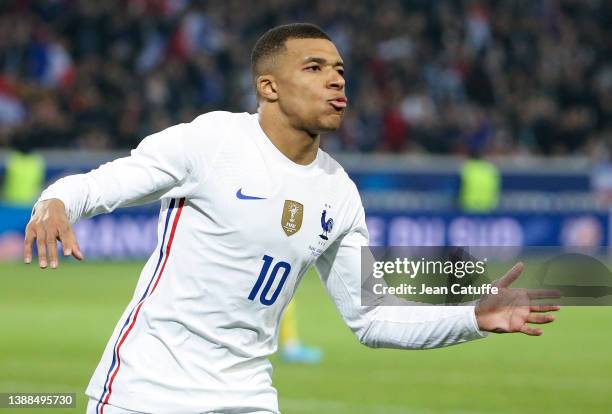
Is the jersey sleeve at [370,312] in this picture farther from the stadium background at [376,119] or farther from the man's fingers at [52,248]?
the stadium background at [376,119]

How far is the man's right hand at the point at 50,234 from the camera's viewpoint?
3.73 meters

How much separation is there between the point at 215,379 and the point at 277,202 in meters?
0.63

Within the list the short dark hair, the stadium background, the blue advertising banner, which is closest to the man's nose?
the short dark hair

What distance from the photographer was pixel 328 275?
15.5ft

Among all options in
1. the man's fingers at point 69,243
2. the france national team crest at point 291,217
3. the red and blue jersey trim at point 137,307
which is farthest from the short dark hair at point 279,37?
the man's fingers at point 69,243

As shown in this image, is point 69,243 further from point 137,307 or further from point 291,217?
point 291,217

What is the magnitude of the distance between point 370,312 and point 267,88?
2.86 ft

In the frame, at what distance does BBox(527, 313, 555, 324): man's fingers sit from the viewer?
420 centimetres

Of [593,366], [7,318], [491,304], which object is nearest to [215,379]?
[491,304]

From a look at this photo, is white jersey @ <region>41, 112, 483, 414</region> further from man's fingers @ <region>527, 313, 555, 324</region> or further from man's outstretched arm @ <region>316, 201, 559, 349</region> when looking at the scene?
man's fingers @ <region>527, 313, 555, 324</region>

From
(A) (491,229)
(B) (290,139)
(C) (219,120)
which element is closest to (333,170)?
(B) (290,139)

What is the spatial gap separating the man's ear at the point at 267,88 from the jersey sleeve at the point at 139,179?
1.17ft

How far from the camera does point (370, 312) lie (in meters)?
4.64

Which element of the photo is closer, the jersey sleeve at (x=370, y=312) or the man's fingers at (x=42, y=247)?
the man's fingers at (x=42, y=247)
